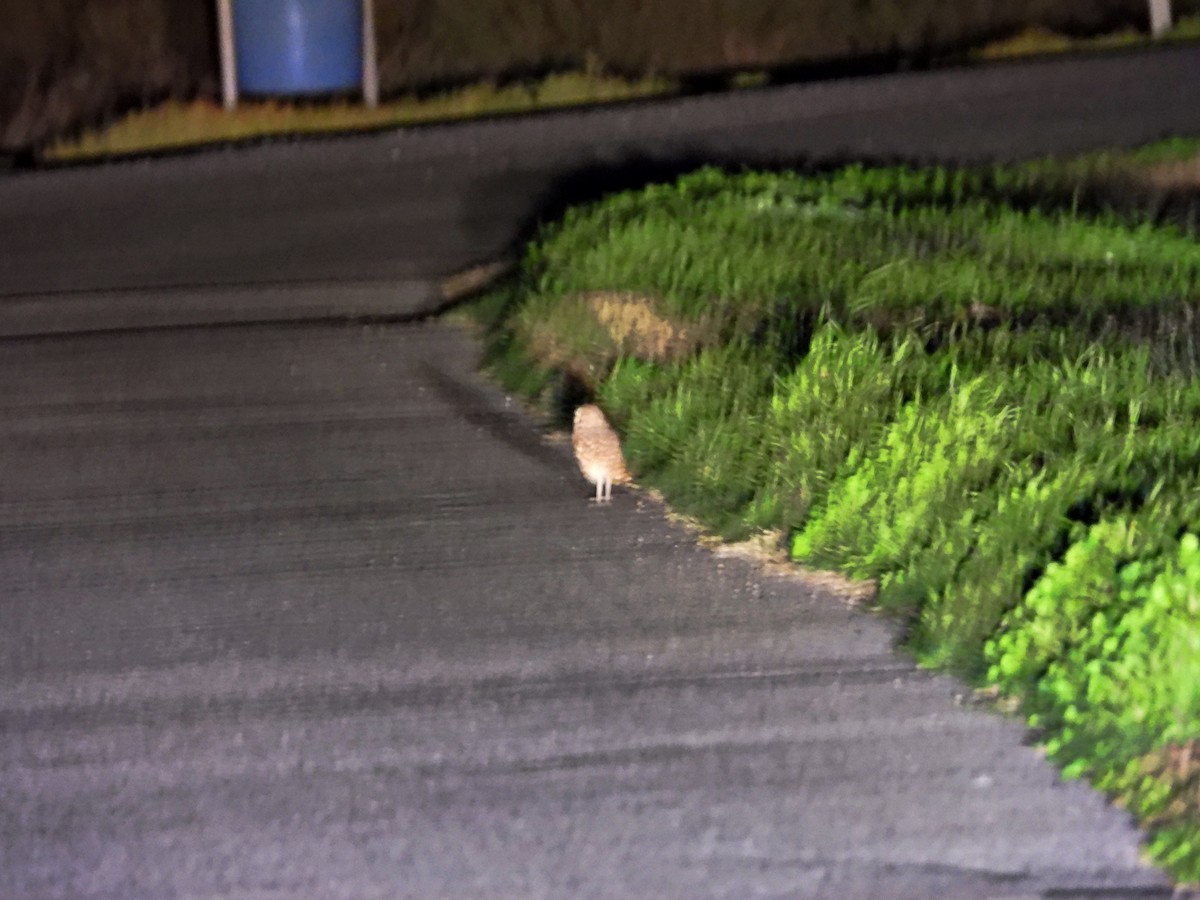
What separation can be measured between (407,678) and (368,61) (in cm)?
1166

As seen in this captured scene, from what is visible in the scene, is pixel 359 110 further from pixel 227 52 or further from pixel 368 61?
pixel 227 52

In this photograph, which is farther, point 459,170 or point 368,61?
point 368,61

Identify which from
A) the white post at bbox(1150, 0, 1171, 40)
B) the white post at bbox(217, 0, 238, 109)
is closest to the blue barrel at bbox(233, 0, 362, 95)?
the white post at bbox(217, 0, 238, 109)

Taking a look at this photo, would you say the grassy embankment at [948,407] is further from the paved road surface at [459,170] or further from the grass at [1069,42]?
the grass at [1069,42]

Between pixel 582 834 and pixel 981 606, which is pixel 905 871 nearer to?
pixel 582 834

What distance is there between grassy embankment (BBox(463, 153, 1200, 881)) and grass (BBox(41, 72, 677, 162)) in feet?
20.2

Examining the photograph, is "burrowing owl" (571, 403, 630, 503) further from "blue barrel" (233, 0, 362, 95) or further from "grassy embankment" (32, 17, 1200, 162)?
"blue barrel" (233, 0, 362, 95)

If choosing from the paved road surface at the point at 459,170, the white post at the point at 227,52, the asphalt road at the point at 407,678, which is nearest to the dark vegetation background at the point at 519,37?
the white post at the point at 227,52

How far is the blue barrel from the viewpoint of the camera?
47.7 feet

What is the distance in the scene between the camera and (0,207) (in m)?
11.5

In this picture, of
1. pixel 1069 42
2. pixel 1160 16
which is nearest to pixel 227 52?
pixel 1069 42

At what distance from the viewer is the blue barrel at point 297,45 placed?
14.5 meters

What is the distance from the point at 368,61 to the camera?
14789mm

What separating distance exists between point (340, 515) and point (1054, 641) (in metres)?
2.53
